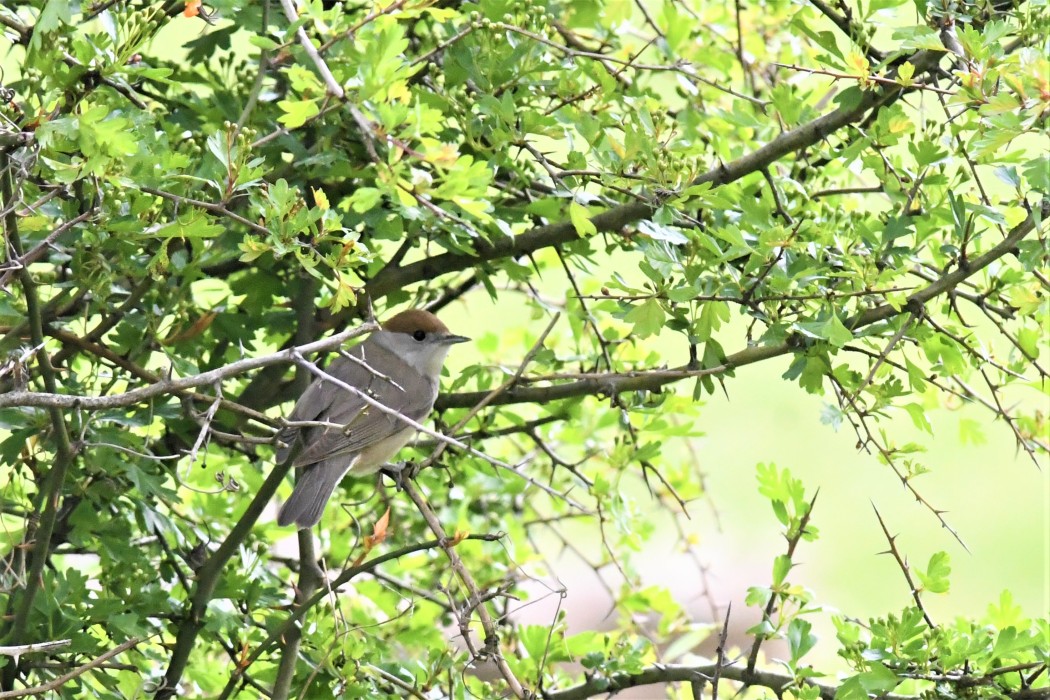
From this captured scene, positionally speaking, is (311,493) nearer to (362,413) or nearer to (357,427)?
(357,427)

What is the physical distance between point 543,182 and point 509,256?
0.25 meters

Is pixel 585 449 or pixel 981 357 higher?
pixel 585 449

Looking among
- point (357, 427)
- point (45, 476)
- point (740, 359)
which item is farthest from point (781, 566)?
point (45, 476)

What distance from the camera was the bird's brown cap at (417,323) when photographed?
162 inches

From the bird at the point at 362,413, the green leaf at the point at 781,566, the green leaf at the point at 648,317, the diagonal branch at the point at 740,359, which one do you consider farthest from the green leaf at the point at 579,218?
the green leaf at the point at 781,566

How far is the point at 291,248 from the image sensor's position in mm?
2146

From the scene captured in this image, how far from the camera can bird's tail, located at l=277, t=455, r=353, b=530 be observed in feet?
10.9

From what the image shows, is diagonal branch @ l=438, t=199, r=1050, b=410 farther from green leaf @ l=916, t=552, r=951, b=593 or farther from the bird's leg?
green leaf @ l=916, t=552, r=951, b=593

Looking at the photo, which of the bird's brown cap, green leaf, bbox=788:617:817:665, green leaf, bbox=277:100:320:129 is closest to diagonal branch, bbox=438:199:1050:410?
green leaf, bbox=788:617:817:665

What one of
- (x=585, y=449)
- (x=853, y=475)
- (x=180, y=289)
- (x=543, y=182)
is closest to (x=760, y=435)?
(x=853, y=475)

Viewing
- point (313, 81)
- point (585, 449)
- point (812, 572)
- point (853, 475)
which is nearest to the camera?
point (313, 81)

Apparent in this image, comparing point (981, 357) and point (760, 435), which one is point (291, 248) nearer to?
point (981, 357)

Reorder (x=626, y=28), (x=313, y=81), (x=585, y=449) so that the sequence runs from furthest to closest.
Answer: (x=585, y=449), (x=626, y=28), (x=313, y=81)

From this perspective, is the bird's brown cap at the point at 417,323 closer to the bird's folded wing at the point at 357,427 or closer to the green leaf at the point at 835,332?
the bird's folded wing at the point at 357,427
